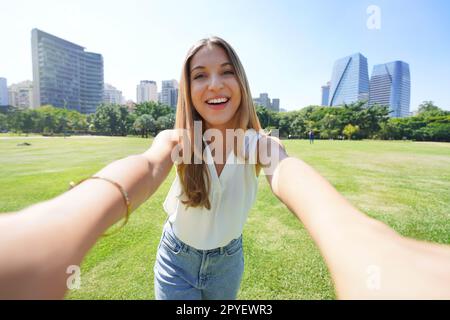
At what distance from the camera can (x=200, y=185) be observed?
187cm

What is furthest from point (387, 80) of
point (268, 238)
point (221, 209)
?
point (221, 209)

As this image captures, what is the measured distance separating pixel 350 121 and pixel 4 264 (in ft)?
209

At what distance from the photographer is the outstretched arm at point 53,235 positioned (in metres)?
0.63

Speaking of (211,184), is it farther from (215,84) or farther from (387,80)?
(387,80)

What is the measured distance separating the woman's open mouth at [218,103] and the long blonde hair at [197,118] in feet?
0.49

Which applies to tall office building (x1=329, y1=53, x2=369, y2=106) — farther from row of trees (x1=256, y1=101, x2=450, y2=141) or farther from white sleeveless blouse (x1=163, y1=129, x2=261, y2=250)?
white sleeveless blouse (x1=163, y1=129, x2=261, y2=250)

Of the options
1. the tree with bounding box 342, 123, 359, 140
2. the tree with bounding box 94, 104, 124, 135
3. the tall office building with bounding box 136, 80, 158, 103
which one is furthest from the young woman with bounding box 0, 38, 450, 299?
the tall office building with bounding box 136, 80, 158, 103

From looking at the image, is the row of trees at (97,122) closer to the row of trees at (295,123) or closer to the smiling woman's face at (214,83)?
the row of trees at (295,123)

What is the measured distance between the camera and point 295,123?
58031 mm

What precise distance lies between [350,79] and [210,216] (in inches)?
2563

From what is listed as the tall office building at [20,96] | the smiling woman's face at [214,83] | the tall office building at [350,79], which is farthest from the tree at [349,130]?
the tall office building at [20,96]

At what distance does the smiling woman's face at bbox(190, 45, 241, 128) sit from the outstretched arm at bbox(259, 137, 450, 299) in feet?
3.05
